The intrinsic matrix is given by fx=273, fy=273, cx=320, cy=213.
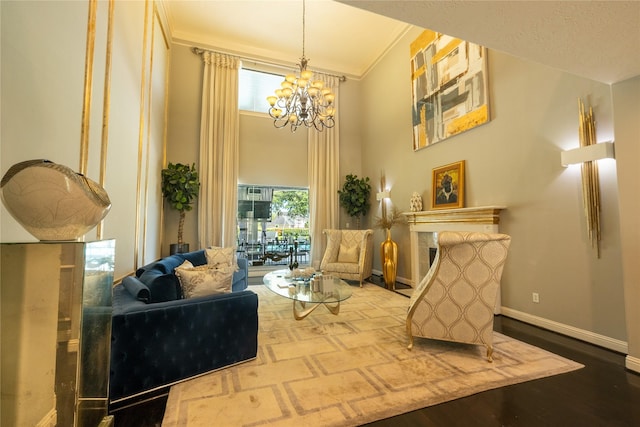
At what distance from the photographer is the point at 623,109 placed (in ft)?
7.45

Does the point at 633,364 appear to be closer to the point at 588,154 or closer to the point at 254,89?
the point at 588,154

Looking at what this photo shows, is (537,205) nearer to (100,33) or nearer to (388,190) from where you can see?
(388,190)

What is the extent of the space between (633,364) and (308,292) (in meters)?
2.85

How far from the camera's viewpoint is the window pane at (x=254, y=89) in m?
6.74

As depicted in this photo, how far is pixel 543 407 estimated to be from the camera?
5.88 feet

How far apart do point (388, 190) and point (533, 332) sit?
12.1ft

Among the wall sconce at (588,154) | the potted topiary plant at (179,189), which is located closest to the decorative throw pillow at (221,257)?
the potted topiary plant at (179,189)

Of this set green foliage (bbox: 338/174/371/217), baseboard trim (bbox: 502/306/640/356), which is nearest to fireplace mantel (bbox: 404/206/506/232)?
baseboard trim (bbox: 502/306/640/356)

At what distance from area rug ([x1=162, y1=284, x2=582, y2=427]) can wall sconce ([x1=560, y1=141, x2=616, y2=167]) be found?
1.88 metres

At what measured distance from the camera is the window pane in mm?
6742

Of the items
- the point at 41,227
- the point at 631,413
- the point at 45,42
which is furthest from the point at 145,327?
the point at 631,413

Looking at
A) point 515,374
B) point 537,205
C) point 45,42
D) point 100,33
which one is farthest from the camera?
point 537,205

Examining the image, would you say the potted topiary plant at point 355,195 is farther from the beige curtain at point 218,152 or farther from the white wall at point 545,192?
the beige curtain at point 218,152

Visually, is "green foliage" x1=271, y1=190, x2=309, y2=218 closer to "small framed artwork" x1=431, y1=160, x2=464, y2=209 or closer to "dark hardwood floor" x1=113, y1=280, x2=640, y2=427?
"small framed artwork" x1=431, y1=160, x2=464, y2=209
